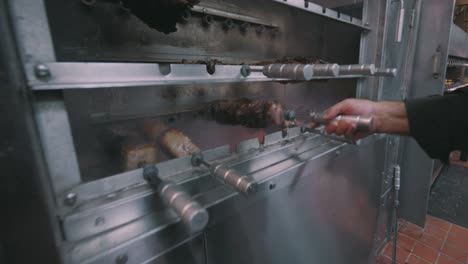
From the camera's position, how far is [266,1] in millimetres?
957

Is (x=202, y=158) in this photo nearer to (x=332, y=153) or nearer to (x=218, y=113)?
(x=218, y=113)

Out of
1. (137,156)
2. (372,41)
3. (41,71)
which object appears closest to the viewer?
(41,71)

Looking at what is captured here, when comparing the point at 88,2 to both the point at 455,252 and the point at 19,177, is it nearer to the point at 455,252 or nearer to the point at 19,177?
the point at 19,177

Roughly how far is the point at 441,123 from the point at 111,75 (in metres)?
0.76

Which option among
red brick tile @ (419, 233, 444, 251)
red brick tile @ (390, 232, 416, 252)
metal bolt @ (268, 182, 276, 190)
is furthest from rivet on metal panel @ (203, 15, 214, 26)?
red brick tile @ (419, 233, 444, 251)

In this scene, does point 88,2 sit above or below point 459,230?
above

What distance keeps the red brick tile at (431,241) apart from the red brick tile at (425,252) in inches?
1.4

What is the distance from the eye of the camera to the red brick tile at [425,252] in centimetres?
142

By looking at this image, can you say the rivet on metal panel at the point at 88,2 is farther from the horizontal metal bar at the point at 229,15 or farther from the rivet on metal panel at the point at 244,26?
the rivet on metal panel at the point at 244,26

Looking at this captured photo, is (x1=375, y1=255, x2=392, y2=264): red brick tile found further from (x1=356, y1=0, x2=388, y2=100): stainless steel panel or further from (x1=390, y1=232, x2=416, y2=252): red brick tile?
(x1=356, y1=0, x2=388, y2=100): stainless steel panel

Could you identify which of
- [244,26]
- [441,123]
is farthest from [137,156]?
[441,123]

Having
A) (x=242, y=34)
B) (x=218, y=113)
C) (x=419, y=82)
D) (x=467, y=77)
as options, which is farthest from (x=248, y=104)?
(x=467, y=77)

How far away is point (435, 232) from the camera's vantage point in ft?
5.32

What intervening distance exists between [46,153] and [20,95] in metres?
0.09
